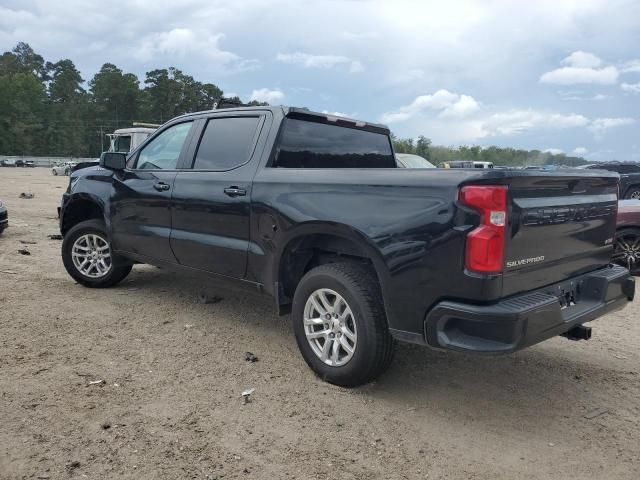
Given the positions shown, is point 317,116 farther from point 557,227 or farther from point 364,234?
point 557,227

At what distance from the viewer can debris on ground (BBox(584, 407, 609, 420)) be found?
337cm

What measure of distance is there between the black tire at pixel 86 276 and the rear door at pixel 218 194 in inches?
52.5

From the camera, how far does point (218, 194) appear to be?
4.35 m

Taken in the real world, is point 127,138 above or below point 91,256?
above

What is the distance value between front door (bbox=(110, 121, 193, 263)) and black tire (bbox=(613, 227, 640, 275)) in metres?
6.05

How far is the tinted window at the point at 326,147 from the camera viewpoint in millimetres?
4248

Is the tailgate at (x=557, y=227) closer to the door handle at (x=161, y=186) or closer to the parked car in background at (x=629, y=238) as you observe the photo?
the door handle at (x=161, y=186)

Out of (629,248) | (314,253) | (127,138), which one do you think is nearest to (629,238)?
(629,248)

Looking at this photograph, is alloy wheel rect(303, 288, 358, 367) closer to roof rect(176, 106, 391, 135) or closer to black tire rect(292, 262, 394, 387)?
black tire rect(292, 262, 394, 387)

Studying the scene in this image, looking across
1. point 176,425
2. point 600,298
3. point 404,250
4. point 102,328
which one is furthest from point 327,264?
point 102,328

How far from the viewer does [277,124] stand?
4.20 metres

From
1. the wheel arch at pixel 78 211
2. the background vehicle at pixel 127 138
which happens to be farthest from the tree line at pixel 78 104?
the wheel arch at pixel 78 211

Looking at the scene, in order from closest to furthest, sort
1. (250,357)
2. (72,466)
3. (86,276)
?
(72,466), (250,357), (86,276)

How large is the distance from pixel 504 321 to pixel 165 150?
3.63 meters
